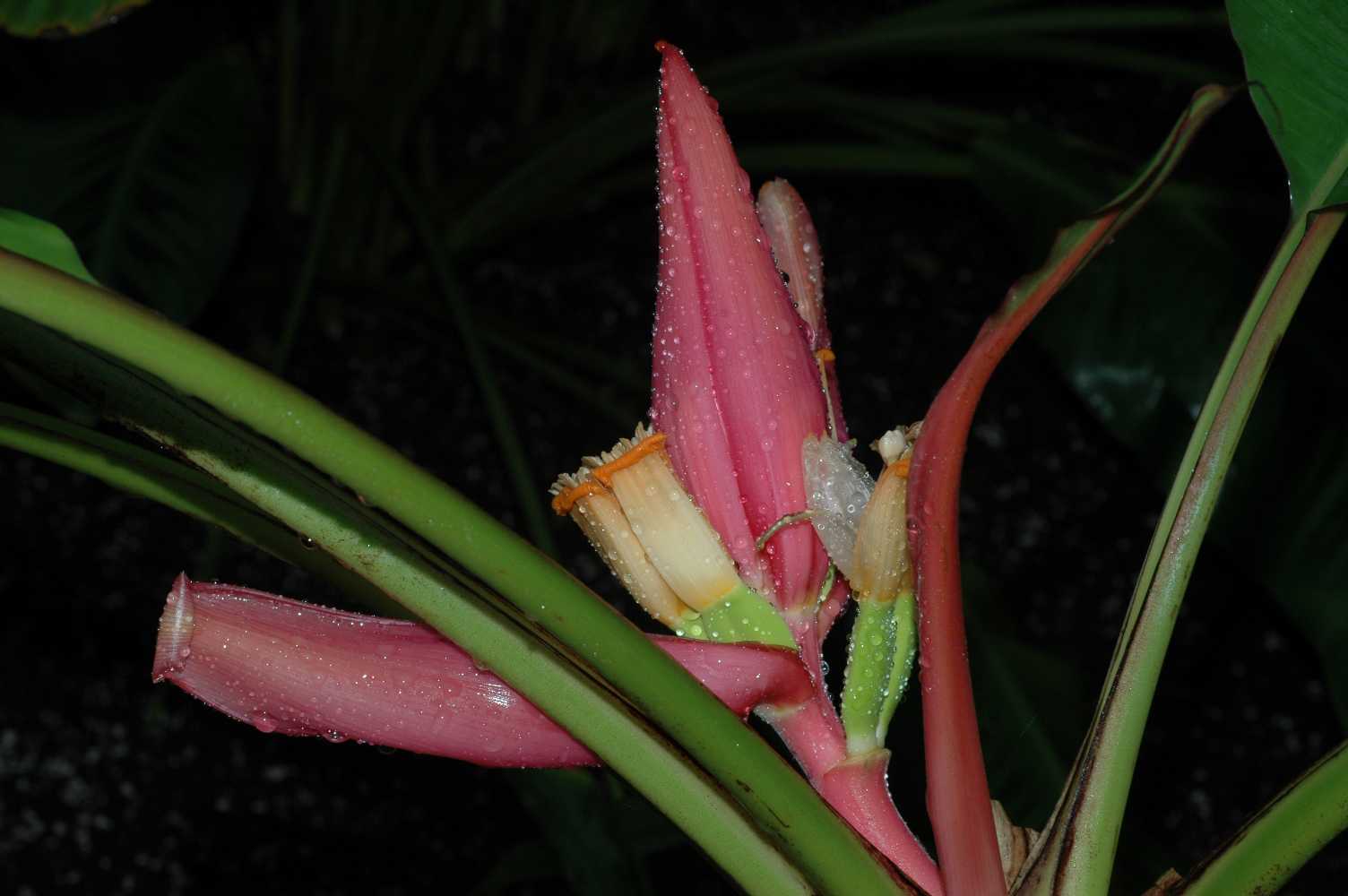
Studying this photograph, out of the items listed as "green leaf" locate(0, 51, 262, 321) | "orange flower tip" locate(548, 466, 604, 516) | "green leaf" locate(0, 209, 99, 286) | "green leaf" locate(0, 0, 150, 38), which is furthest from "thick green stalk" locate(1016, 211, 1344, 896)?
"green leaf" locate(0, 51, 262, 321)

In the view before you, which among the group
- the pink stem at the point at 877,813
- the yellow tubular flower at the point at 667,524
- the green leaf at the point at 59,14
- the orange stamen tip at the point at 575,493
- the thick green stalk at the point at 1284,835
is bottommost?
the thick green stalk at the point at 1284,835

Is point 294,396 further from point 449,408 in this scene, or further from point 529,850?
point 449,408

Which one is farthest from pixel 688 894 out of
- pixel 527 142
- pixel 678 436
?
pixel 678 436

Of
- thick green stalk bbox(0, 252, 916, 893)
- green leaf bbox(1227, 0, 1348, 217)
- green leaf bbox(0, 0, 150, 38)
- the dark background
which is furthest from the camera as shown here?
the dark background

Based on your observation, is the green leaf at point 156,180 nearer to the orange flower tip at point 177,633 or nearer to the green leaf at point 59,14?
the green leaf at point 59,14

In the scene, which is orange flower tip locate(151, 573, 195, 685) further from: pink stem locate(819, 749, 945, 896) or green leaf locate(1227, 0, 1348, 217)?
green leaf locate(1227, 0, 1348, 217)

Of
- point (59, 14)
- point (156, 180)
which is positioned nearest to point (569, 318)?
point (156, 180)

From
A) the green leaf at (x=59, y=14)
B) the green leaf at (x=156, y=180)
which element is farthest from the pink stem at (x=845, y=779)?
the green leaf at (x=156, y=180)
